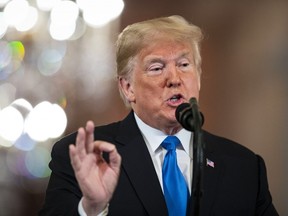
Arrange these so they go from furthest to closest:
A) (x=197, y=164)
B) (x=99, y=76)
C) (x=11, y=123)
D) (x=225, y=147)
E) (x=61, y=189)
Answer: (x=99, y=76)
(x=11, y=123)
(x=225, y=147)
(x=61, y=189)
(x=197, y=164)

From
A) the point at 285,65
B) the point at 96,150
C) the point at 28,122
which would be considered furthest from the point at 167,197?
the point at 285,65

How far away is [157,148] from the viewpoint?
1635 millimetres

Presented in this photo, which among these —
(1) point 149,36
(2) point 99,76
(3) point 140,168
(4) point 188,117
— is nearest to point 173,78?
(1) point 149,36

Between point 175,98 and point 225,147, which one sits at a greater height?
point 175,98

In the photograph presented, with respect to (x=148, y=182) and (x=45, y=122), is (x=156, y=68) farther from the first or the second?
(x=45, y=122)

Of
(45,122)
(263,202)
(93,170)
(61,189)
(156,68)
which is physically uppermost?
(156,68)

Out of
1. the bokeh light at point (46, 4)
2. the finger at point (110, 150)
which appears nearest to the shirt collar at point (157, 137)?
the finger at point (110, 150)

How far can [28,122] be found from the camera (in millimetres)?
2762

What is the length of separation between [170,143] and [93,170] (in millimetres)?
442

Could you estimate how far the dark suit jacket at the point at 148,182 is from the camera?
149 centimetres

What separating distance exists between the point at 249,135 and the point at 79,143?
1.90 m

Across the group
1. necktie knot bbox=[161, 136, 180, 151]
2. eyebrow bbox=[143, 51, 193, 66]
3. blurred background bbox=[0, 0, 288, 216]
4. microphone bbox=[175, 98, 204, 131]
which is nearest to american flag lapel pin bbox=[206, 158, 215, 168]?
necktie knot bbox=[161, 136, 180, 151]

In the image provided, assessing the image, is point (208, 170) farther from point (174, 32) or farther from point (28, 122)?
point (28, 122)

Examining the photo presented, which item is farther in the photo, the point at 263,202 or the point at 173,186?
the point at 263,202
